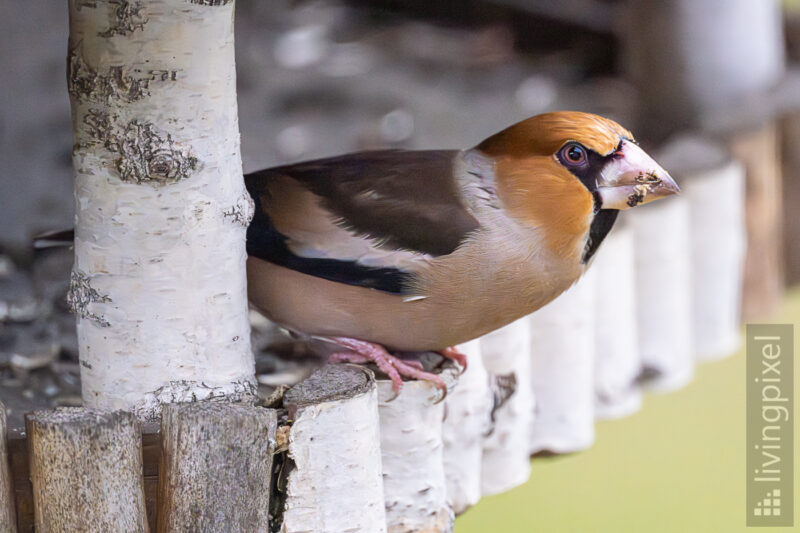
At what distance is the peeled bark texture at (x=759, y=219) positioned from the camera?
3488mm

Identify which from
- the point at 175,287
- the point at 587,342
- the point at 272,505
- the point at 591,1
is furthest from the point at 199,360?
the point at 591,1

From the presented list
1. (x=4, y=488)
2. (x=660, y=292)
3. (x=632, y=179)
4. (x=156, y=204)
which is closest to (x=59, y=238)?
(x=156, y=204)

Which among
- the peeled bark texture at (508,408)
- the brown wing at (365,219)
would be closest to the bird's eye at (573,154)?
the brown wing at (365,219)

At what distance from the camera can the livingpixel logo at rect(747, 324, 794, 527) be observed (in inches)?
99.3

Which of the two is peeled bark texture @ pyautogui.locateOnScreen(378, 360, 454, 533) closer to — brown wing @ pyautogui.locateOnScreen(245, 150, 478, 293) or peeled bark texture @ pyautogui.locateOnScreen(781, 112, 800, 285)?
brown wing @ pyautogui.locateOnScreen(245, 150, 478, 293)

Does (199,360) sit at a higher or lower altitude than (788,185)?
lower

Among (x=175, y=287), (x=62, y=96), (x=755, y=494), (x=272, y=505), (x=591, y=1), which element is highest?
(x=591, y=1)

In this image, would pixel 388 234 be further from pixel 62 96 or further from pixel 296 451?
pixel 62 96

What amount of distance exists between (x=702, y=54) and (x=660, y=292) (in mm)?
1066

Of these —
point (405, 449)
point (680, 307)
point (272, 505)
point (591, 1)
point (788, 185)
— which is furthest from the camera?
point (591, 1)

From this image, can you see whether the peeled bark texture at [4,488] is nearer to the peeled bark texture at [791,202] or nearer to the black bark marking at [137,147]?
the black bark marking at [137,147]

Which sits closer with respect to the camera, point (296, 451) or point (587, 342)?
point (296, 451)

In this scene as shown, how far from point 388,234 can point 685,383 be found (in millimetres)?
1667

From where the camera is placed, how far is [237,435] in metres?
1.56
